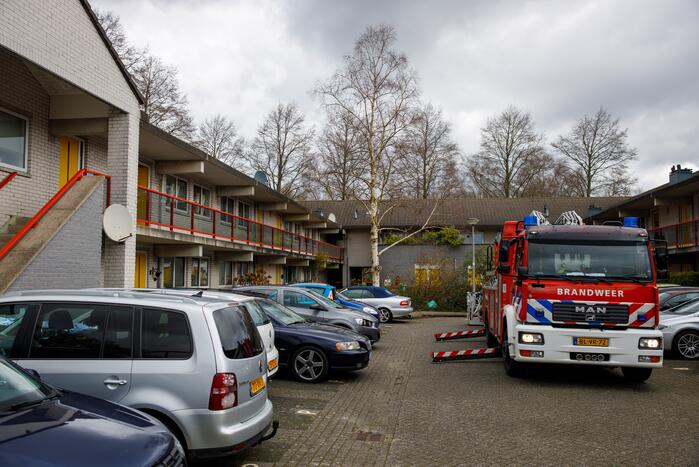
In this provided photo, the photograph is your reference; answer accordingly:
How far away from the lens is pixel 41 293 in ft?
17.1

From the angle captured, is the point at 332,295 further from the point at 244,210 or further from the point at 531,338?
the point at 244,210

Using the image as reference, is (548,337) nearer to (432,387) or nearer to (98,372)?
(432,387)

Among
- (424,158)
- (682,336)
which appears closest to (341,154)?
(424,158)

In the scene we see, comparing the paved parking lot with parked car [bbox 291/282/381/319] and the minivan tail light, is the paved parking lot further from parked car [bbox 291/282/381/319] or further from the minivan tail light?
parked car [bbox 291/282/381/319]

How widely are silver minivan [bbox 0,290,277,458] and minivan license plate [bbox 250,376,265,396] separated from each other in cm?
2

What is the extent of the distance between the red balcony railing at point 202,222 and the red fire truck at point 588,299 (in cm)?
977

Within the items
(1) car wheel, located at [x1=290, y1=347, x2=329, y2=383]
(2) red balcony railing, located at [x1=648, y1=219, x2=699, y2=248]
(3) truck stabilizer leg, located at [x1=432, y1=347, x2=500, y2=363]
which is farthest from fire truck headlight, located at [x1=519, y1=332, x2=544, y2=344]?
(2) red balcony railing, located at [x1=648, y1=219, x2=699, y2=248]

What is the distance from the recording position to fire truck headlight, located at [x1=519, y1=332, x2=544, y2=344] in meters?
9.30

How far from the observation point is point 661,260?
943 centimetres

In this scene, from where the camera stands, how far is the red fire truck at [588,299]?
9.14 metres

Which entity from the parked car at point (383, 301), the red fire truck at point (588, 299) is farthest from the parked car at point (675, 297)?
the parked car at point (383, 301)

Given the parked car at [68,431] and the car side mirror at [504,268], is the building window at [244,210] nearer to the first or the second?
the car side mirror at [504,268]

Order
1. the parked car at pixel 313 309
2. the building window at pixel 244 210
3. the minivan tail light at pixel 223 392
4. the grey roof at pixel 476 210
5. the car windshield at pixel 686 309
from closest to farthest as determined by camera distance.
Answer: the minivan tail light at pixel 223 392, the car windshield at pixel 686 309, the parked car at pixel 313 309, the building window at pixel 244 210, the grey roof at pixel 476 210

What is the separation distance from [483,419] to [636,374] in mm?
4281
